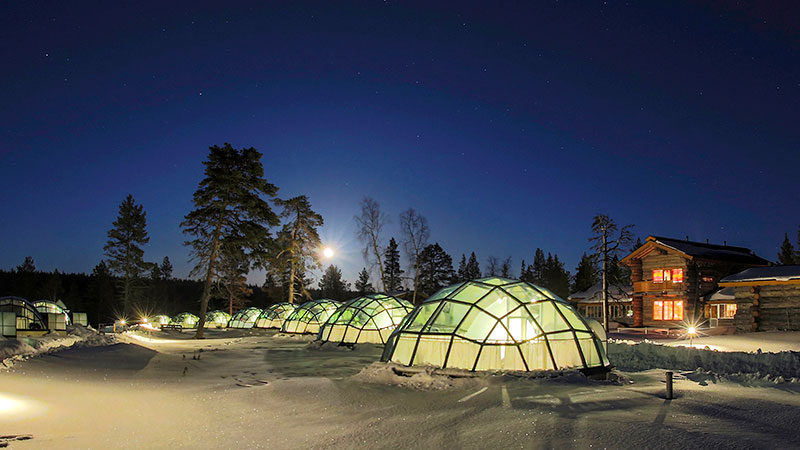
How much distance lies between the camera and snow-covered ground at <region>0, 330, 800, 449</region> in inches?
250

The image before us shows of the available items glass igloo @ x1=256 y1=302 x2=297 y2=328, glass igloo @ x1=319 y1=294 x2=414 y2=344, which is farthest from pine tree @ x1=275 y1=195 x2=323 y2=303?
glass igloo @ x1=319 y1=294 x2=414 y2=344

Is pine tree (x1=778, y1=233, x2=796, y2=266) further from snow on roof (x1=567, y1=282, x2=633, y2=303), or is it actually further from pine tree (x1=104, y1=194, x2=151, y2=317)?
pine tree (x1=104, y1=194, x2=151, y2=317)

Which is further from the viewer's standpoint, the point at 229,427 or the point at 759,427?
the point at 229,427

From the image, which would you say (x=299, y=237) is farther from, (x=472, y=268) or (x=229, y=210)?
(x=472, y=268)

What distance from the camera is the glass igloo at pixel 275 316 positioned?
141ft

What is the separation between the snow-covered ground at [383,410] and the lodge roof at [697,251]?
Answer: 84.4 ft

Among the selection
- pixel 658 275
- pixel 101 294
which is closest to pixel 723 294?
pixel 658 275

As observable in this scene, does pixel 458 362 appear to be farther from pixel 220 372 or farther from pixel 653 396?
pixel 220 372

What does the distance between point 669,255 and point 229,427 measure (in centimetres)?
3410

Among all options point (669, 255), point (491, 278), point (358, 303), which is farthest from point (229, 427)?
point (669, 255)

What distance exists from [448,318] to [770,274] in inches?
868

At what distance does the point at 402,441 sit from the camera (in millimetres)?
6535

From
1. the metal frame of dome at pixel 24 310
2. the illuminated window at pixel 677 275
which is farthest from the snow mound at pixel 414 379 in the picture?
the illuminated window at pixel 677 275

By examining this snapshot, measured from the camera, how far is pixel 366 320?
23594 mm
